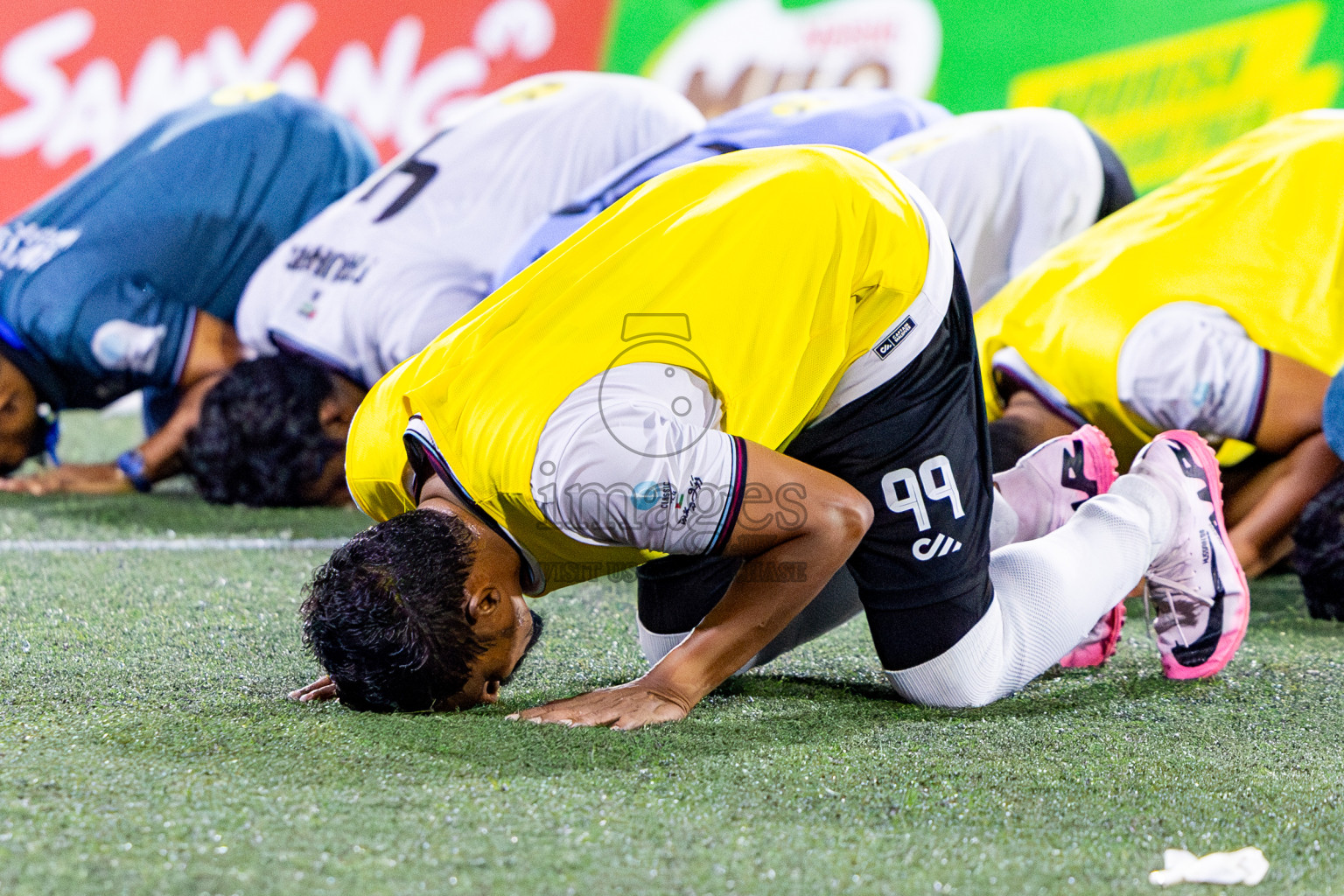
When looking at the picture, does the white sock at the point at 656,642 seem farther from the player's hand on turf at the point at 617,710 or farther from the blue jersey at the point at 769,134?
the blue jersey at the point at 769,134

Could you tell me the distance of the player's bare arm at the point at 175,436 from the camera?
3.35m

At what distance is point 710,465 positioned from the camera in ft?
4.52

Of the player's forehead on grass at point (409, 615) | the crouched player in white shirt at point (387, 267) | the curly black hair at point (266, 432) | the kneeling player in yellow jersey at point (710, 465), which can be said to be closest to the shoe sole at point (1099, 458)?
the kneeling player in yellow jersey at point (710, 465)

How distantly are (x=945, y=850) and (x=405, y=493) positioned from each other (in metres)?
0.76

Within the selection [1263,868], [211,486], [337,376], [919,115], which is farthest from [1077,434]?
[211,486]

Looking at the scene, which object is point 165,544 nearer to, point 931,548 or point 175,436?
point 175,436

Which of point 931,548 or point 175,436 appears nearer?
point 931,548

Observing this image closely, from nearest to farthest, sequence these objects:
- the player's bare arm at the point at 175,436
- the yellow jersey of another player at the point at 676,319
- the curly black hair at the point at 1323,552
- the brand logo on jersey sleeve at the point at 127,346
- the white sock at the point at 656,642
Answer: the yellow jersey of another player at the point at 676,319 < the white sock at the point at 656,642 < the curly black hair at the point at 1323,552 < the brand logo on jersey sleeve at the point at 127,346 < the player's bare arm at the point at 175,436

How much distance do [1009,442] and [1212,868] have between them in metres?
1.35

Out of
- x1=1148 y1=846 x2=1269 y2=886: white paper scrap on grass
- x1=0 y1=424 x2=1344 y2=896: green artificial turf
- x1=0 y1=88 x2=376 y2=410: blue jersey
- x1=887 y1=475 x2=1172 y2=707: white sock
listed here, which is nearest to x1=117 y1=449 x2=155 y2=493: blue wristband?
x1=0 y1=88 x2=376 y2=410: blue jersey

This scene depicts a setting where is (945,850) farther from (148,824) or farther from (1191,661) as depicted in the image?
(1191,661)

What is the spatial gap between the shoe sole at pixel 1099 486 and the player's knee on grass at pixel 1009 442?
28 centimetres

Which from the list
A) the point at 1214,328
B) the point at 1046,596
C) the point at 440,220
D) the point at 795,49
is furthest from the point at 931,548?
the point at 795,49

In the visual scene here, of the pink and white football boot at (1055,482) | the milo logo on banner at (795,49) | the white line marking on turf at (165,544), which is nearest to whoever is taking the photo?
the pink and white football boot at (1055,482)
